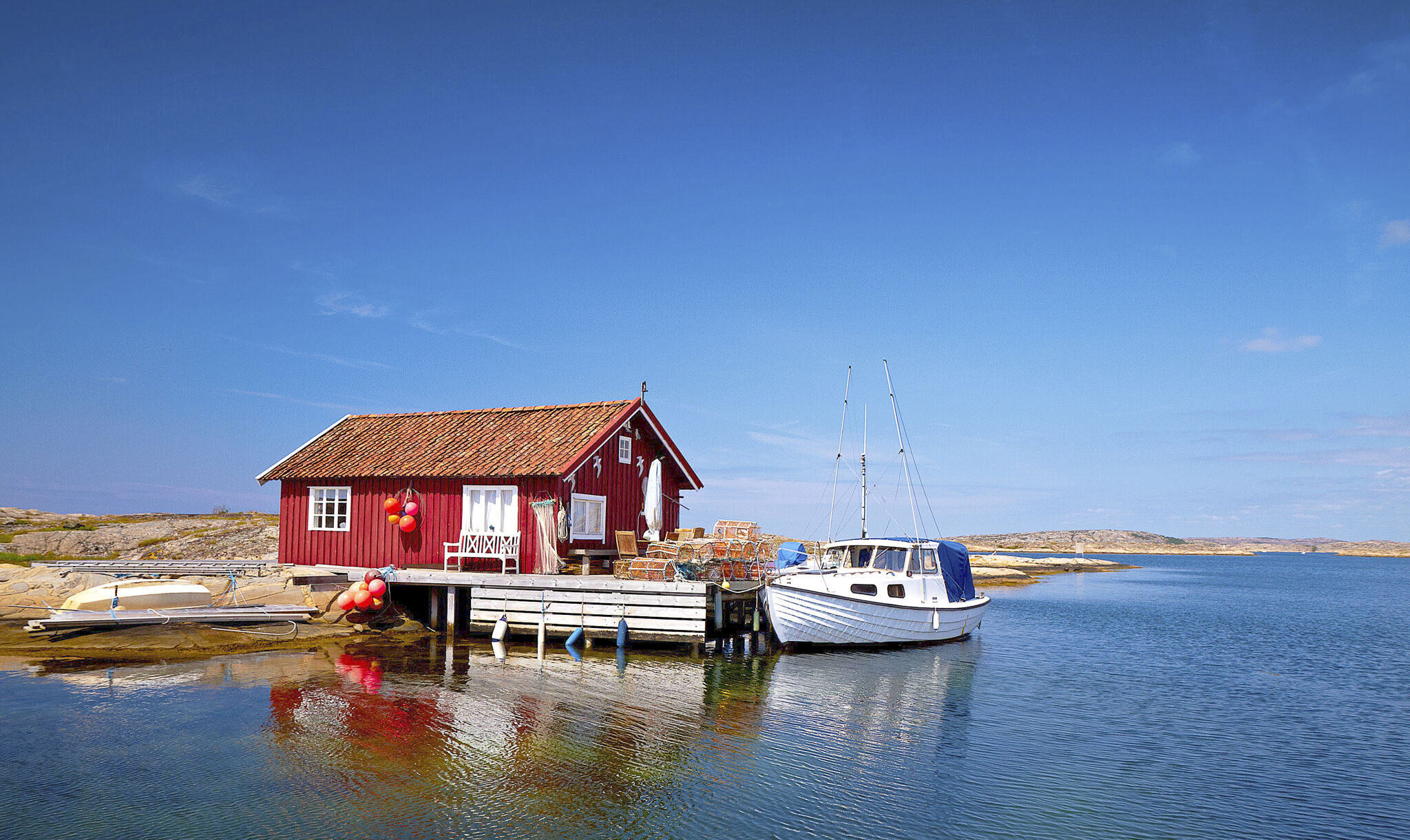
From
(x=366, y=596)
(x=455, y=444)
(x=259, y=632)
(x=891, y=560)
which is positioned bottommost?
(x=259, y=632)

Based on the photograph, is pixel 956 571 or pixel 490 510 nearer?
pixel 490 510

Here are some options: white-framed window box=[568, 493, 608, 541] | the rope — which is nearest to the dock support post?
white-framed window box=[568, 493, 608, 541]

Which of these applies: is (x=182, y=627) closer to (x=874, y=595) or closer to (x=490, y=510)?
(x=490, y=510)

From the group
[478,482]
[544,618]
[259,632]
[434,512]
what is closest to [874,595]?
[544,618]

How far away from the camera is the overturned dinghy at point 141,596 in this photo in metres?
21.1

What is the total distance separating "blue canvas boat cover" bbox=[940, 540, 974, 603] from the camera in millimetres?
27109

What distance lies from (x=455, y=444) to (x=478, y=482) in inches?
112

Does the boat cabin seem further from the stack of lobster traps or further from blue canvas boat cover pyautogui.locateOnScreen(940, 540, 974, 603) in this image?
the stack of lobster traps

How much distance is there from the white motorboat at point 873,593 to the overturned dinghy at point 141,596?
15088mm

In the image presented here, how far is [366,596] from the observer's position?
78.0 feet

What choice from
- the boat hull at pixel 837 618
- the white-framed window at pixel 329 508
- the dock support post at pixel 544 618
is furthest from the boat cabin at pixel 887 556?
the white-framed window at pixel 329 508

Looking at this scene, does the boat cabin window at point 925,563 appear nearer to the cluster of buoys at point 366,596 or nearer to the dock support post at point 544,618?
the dock support post at point 544,618

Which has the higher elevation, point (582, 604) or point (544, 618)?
point (582, 604)

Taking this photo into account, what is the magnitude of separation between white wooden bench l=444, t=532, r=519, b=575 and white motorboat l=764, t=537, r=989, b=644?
290 inches
